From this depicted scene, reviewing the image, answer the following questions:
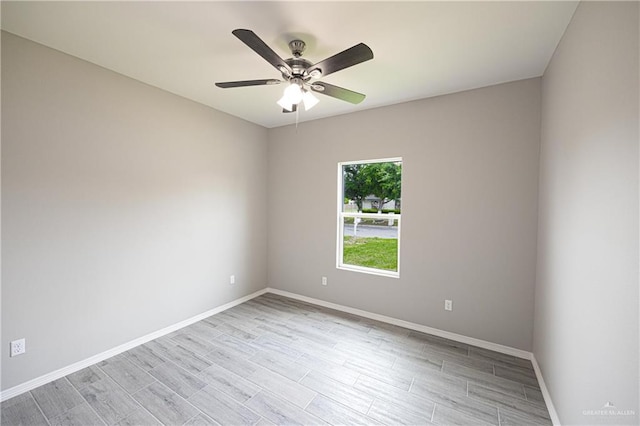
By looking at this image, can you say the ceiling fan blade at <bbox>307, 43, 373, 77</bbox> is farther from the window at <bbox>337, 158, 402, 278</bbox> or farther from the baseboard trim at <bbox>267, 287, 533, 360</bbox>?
the baseboard trim at <bbox>267, 287, 533, 360</bbox>

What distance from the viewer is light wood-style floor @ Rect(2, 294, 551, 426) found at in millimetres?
1779

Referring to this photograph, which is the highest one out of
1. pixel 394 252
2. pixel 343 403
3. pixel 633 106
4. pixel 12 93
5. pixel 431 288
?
pixel 12 93

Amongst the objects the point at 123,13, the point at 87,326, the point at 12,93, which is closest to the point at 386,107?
the point at 123,13

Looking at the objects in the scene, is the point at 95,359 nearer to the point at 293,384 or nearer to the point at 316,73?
the point at 293,384

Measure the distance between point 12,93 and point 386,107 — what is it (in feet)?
11.1

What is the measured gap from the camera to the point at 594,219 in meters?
1.30

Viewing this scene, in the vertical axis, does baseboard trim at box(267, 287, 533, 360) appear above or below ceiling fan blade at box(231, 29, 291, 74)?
below

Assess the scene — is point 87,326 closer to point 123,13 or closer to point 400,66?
point 123,13

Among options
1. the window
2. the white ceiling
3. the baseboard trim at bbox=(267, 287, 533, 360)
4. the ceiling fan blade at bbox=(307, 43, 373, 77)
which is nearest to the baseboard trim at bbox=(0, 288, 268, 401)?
the baseboard trim at bbox=(267, 287, 533, 360)

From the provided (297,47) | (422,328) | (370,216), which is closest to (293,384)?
(422,328)

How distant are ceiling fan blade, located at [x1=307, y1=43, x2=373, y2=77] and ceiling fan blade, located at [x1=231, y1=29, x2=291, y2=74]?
22cm

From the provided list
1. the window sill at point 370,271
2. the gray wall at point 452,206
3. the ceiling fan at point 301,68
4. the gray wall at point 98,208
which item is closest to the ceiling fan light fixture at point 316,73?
the ceiling fan at point 301,68

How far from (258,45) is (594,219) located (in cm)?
202

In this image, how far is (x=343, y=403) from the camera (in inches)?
75.0
